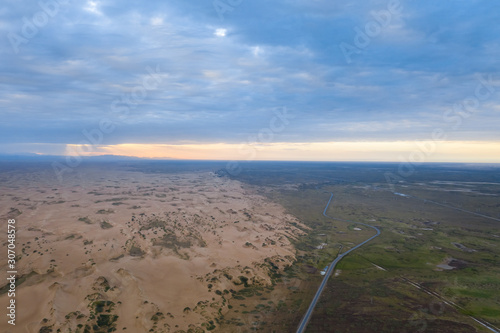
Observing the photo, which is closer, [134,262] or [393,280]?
[393,280]

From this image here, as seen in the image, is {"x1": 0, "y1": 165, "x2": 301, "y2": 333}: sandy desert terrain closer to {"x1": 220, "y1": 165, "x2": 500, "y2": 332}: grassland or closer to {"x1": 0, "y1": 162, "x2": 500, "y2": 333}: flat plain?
{"x1": 0, "y1": 162, "x2": 500, "y2": 333}: flat plain

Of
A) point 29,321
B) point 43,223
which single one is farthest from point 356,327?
point 43,223

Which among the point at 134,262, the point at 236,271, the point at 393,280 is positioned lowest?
the point at 393,280

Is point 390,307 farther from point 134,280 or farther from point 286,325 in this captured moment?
point 134,280

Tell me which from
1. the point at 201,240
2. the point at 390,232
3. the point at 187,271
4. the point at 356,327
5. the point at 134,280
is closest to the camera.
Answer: the point at 356,327

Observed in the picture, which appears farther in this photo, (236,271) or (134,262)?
(134,262)

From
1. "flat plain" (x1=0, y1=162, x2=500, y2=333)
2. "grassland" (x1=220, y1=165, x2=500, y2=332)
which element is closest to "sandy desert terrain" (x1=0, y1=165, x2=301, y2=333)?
"flat plain" (x1=0, y1=162, x2=500, y2=333)

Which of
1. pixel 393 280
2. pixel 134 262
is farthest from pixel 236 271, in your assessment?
pixel 393 280

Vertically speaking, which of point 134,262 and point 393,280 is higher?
point 134,262

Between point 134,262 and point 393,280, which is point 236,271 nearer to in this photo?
point 134,262
